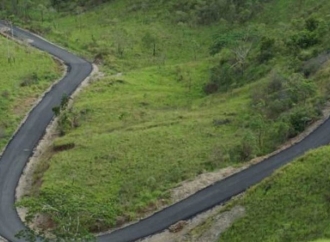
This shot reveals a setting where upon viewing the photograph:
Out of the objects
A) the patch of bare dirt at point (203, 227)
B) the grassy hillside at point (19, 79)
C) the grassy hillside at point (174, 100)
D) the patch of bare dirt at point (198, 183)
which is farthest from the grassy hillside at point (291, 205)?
the grassy hillside at point (19, 79)

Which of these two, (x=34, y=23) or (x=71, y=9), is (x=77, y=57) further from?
(x=71, y=9)

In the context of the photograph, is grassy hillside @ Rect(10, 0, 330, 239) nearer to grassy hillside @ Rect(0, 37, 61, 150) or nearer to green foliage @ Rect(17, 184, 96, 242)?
green foliage @ Rect(17, 184, 96, 242)

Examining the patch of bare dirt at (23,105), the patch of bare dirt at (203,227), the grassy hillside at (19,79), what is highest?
the grassy hillside at (19,79)

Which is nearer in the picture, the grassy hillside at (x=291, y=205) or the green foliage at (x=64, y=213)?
the grassy hillside at (x=291, y=205)

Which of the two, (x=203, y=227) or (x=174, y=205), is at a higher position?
(x=203, y=227)

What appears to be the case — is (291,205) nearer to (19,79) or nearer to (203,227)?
(203,227)

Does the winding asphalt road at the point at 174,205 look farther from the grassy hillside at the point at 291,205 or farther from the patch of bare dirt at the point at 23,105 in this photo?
the patch of bare dirt at the point at 23,105

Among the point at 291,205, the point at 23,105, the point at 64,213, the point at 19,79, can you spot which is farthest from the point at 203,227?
the point at 19,79

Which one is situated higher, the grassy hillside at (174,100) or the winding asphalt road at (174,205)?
the grassy hillside at (174,100)
